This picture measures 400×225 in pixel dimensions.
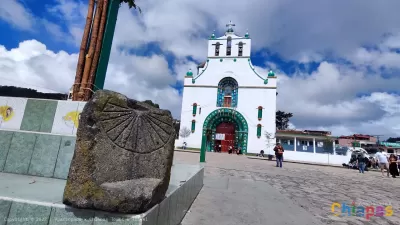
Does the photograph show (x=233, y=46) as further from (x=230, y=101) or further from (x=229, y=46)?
(x=230, y=101)

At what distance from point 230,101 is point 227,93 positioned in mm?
1117

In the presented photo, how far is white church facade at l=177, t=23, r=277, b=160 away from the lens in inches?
1059

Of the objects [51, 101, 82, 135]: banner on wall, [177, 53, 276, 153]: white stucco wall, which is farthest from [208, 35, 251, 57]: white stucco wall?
[51, 101, 82, 135]: banner on wall

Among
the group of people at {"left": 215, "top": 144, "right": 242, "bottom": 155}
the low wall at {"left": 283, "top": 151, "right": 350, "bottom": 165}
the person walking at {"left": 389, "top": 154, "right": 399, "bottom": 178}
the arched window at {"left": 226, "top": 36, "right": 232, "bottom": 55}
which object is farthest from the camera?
the arched window at {"left": 226, "top": 36, "right": 232, "bottom": 55}

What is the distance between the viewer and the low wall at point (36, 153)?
3.02 metres

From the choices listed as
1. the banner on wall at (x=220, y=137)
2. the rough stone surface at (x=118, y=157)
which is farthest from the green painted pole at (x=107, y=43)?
the banner on wall at (x=220, y=137)

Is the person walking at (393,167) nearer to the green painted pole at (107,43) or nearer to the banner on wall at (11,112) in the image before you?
the green painted pole at (107,43)

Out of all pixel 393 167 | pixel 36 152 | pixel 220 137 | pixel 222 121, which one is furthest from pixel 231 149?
pixel 36 152

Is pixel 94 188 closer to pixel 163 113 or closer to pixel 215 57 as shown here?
pixel 163 113

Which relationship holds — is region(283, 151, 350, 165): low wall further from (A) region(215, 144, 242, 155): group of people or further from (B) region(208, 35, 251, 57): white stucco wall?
(B) region(208, 35, 251, 57): white stucco wall

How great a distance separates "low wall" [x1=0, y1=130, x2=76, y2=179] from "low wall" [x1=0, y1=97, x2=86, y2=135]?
0.70m

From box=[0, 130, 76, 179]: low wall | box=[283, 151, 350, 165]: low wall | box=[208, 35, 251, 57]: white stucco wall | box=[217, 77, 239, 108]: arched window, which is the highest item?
box=[208, 35, 251, 57]: white stucco wall

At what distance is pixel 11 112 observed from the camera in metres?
4.07

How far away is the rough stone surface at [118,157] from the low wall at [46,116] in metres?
2.30
